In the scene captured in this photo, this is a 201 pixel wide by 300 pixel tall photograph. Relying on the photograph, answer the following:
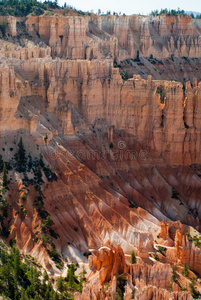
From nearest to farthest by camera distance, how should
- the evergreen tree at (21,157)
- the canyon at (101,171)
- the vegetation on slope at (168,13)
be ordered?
the canyon at (101,171)
the evergreen tree at (21,157)
the vegetation on slope at (168,13)

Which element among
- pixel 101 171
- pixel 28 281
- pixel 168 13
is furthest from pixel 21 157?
pixel 168 13

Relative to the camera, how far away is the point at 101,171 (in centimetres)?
6875

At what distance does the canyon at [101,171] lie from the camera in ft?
174

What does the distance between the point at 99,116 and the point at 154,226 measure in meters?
18.6

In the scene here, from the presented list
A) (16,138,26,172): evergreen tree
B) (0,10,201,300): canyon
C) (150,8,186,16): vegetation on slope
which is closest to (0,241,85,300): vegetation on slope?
(0,10,201,300): canyon

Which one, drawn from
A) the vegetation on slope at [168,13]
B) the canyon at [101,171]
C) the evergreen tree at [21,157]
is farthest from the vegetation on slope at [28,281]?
the vegetation on slope at [168,13]

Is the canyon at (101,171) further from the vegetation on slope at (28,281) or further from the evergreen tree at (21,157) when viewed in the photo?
the vegetation on slope at (28,281)

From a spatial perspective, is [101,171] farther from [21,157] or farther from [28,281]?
[28,281]

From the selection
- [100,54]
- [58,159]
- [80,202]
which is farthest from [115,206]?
[100,54]

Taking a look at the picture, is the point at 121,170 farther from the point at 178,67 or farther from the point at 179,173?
the point at 178,67

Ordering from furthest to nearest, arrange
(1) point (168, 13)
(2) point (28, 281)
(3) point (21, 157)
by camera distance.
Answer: (1) point (168, 13)
(3) point (21, 157)
(2) point (28, 281)

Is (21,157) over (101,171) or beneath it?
over

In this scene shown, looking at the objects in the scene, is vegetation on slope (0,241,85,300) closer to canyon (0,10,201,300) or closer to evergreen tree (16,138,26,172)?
canyon (0,10,201,300)

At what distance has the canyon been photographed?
53125mm
